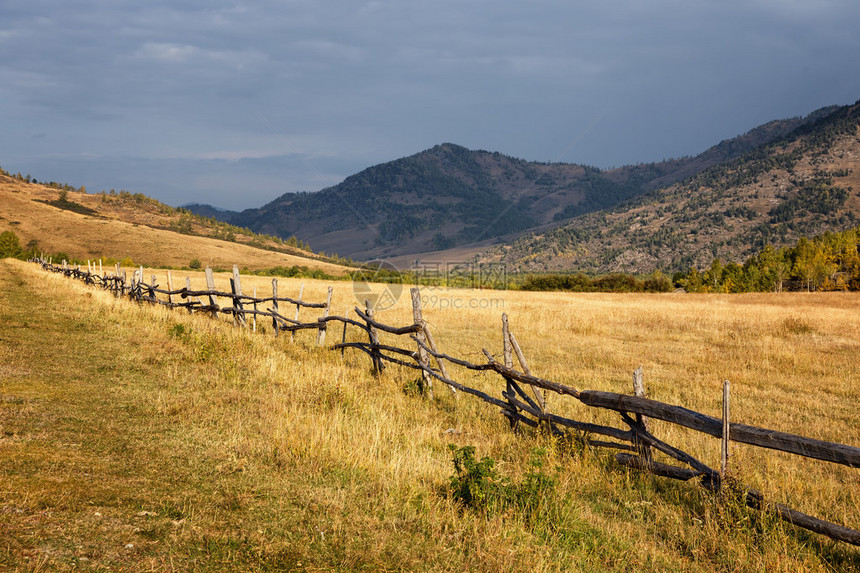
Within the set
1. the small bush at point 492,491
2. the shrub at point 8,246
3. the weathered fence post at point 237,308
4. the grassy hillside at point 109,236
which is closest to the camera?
the small bush at point 492,491

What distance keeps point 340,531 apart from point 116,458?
113 inches

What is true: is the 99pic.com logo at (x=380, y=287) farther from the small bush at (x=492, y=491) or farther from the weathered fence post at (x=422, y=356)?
the small bush at (x=492, y=491)

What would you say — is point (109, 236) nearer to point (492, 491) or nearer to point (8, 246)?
point (8, 246)

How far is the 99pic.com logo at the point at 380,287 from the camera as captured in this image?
38750 millimetres

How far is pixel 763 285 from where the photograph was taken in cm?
7788

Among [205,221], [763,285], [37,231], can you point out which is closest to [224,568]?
[763,285]

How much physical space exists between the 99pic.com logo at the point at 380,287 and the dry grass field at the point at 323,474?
18033 mm

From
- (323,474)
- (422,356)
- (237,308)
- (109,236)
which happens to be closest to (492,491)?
(323,474)

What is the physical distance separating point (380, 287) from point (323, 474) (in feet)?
159

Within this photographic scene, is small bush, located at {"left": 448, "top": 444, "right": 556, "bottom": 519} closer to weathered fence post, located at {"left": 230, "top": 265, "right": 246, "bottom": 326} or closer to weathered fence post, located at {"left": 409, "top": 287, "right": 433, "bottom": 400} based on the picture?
weathered fence post, located at {"left": 409, "top": 287, "right": 433, "bottom": 400}

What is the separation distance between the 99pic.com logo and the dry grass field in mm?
18033

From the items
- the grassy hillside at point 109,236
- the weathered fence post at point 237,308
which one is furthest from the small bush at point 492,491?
the grassy hillside at point 109,236

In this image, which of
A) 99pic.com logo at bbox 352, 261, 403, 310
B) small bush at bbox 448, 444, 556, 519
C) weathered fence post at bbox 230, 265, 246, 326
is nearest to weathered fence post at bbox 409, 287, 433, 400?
small bush at bbox 448, 444, 556, 519

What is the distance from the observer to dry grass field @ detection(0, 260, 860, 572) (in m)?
3.89
